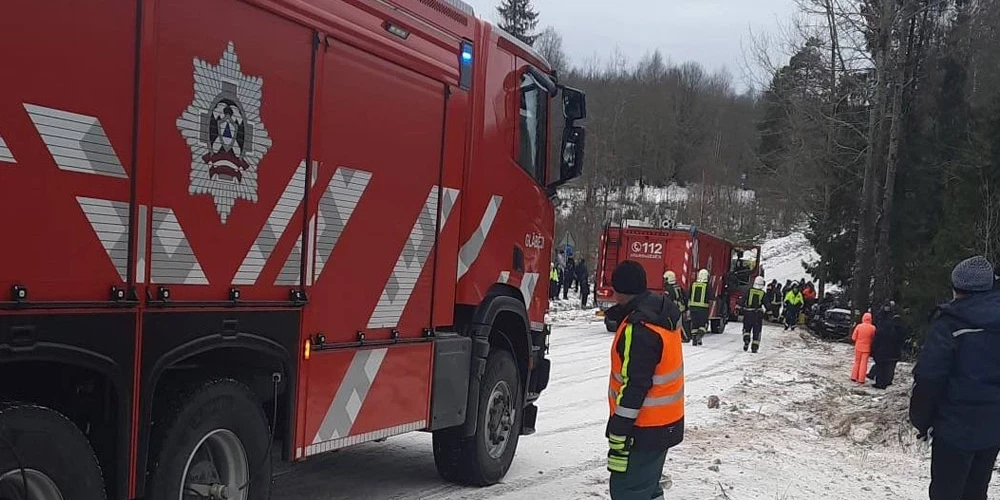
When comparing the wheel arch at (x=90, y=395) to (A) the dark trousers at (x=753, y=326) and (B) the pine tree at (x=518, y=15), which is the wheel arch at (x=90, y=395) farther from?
(B) the pine tree at (x=518, y=15)

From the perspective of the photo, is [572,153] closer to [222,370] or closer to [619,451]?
[619,451]

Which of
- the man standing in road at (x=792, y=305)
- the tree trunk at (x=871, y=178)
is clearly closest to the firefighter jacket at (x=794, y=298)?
the man standing in road at (x=792, y=305)

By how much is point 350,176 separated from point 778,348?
1876cm

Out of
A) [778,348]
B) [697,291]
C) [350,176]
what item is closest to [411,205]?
[350,176]

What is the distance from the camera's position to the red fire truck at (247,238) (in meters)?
3.28

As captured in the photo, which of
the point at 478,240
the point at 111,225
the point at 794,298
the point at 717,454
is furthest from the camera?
the point at 794,298

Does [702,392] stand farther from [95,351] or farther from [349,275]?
[95,351]

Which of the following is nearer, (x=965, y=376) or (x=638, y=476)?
(x=638, y=476)

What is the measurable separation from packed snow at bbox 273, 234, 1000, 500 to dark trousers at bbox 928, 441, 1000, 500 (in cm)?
204

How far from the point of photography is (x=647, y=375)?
14.9 ft

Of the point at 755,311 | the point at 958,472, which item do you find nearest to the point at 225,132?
the point at 958,472

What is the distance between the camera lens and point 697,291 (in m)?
20.9

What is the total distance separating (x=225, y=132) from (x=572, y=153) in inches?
160

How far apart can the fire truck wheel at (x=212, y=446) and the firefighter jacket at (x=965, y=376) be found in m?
3.77
